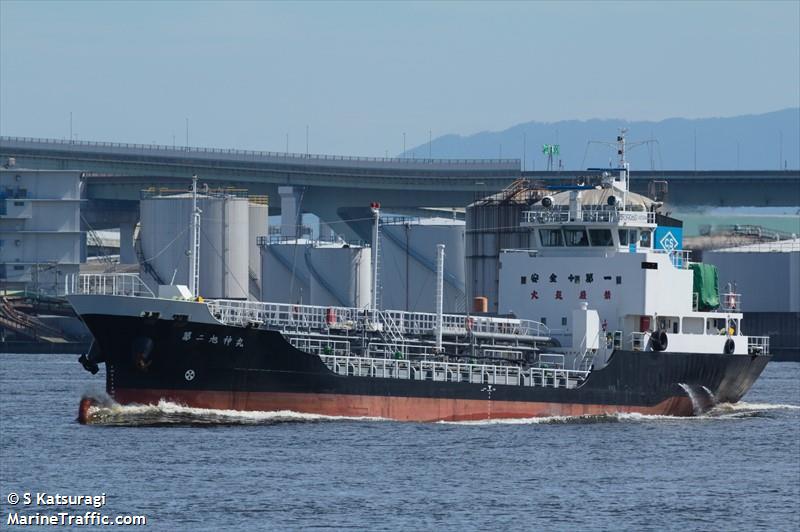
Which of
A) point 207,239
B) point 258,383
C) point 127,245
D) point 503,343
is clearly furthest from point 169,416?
point 127,245

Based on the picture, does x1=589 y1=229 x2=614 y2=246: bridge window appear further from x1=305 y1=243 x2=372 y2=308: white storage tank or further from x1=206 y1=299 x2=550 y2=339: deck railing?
x1=305 y1=243 x2=372 y2=308: white storage tank

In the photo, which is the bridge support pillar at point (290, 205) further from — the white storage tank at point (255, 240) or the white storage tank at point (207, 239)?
the white storage tank at point (207, 239)

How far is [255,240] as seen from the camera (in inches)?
5138

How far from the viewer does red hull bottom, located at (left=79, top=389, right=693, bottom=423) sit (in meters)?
51.9

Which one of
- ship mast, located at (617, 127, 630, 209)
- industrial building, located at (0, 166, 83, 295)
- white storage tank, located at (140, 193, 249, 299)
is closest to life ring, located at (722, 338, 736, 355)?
ship mast, located at (617, 127, 630, 209)

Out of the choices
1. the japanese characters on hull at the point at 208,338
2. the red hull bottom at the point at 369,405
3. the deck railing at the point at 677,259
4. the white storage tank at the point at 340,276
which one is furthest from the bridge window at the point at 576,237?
the white storage tank at the point at 340,276

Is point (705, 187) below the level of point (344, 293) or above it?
above

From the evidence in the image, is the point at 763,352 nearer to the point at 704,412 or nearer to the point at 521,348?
the point at 704,412

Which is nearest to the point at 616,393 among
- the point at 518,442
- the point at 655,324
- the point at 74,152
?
the point at 655,324

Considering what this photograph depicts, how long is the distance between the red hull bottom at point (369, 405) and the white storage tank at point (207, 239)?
67.0 meters

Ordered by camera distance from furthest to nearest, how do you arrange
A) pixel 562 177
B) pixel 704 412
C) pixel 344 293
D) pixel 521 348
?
pixel 562 177 → pixel 344 293 → pixel 704 412 → pixel 521 348

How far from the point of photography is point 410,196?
14375 centimetres

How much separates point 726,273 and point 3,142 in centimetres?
6525

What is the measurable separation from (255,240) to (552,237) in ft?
230
